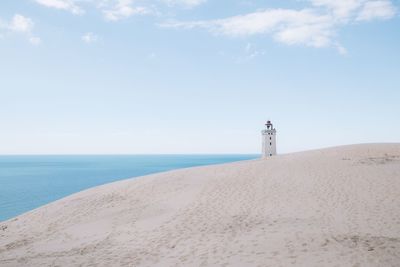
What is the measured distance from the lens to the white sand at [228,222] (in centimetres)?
1148

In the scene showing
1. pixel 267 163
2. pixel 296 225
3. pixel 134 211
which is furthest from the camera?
pixel 267 163

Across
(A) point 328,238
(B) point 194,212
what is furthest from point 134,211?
(A) point 328,238

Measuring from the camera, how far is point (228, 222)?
15453 millimetres

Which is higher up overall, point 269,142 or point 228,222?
point 269,142

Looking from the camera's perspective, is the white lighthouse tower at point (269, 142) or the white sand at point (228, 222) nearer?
the white sand at point (228, 222)

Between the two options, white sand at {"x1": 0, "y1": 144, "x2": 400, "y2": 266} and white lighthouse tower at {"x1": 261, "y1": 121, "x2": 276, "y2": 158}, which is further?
white lighthouse tower at {"x1": 261, "y1": 121, "x2": 276, "y2": 158}

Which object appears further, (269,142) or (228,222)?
(269,142)

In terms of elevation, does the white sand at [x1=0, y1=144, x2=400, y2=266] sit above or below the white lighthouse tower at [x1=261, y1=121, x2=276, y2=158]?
below

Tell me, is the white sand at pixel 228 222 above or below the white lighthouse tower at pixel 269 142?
below

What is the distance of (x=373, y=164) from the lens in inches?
1037

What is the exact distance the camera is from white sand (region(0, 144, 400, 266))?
11477 mm

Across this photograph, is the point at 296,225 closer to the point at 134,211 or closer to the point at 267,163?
the point at 134,211

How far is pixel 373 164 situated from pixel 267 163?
27.6 ft

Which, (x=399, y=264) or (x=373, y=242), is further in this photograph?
(x=373, y=242)
